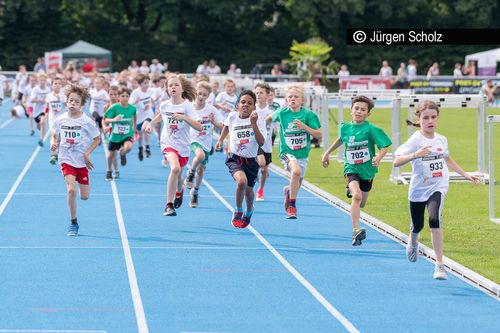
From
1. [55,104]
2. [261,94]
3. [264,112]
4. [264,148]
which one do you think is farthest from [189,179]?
[55,104]

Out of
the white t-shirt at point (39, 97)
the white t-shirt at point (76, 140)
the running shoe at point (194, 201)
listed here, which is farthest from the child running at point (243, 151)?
the white t-shirt at point (39, 97)

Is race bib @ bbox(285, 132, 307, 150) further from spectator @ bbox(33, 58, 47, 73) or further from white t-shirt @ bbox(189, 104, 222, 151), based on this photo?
spectator @ bbox(33, 58, 47, 73)

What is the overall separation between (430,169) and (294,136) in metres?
4.30

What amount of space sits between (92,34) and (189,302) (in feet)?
198

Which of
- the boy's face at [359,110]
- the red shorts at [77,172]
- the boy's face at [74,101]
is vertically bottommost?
the red shorts at [77,172]

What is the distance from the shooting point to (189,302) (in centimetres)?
1029

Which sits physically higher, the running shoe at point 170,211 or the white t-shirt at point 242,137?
the white t-shirt at point 242,137

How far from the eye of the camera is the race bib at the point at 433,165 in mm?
11531

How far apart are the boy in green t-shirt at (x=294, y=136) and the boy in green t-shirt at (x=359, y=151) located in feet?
5.71

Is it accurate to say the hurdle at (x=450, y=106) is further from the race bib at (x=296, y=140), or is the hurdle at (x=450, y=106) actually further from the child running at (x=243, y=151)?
the child running at (x=243, y=151)

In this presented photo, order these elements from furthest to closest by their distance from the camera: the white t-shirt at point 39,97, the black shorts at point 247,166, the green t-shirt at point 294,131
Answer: the white t-shirt at point 39,97
the green t-shirt at point 294,131
the black shorts at point 247,166

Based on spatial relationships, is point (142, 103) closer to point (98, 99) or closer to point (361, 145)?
point (98, 99)

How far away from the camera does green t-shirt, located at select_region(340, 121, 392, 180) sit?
1354cm

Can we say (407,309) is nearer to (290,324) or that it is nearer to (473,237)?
(290,324)
